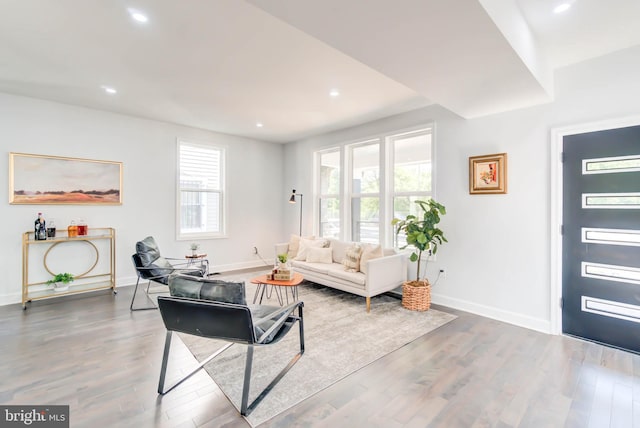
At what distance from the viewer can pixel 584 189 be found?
3.08 metres

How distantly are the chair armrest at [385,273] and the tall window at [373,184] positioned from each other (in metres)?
0.59

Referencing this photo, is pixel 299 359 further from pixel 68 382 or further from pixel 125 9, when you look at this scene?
pixel 125 9

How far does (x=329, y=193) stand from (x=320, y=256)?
1653 mm

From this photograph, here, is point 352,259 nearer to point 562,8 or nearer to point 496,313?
point 496,313

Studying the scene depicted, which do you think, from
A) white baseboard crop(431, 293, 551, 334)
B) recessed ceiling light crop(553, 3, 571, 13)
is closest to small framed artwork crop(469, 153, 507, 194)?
white baseboard crop(431, 293, 551, 334)

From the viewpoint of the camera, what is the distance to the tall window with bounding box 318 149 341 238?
5.98 meters

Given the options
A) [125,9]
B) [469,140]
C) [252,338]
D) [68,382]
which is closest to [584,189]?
[469,140]

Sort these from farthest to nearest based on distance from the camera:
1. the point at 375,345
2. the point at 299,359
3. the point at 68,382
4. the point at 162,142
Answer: the point at 162,142 < the point at 375,345 < the point at 299,359 < the point at 68,382

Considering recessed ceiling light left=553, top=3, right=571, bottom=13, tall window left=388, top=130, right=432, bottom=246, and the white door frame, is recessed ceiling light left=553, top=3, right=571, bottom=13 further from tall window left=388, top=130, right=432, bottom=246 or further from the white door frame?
tall window left=388, top=130, right=432, bottom=246

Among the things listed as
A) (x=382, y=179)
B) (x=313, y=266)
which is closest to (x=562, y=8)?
(x=382, y=179)

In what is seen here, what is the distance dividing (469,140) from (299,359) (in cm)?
343

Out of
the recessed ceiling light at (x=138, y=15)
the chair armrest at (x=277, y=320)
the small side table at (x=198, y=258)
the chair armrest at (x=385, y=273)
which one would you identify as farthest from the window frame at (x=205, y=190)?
the chair armrest at (x=277, y=320)

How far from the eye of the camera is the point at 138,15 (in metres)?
2.35

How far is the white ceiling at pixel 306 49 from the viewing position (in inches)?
74.3
